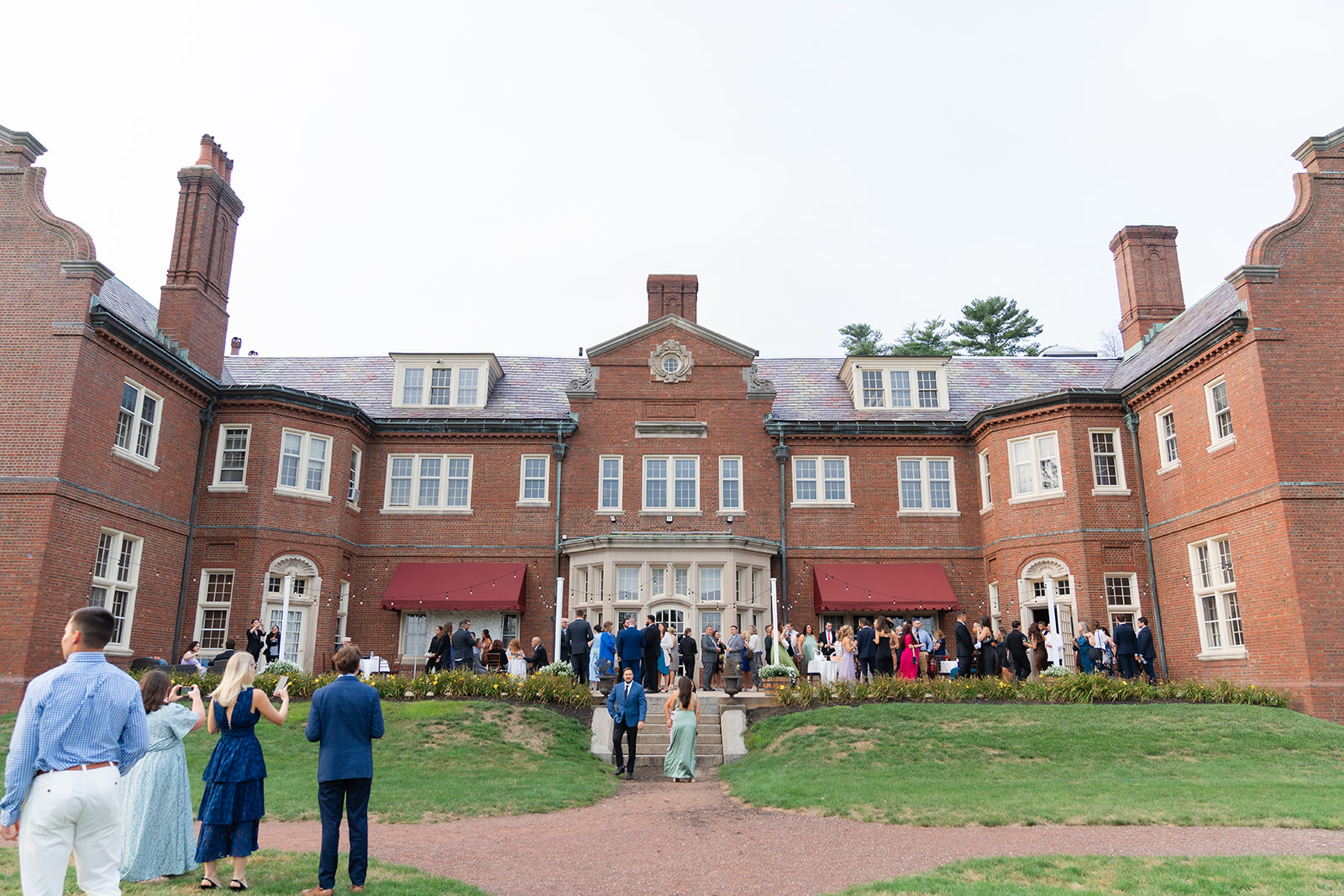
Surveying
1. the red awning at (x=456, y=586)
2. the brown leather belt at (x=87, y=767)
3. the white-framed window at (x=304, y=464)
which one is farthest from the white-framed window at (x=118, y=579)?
the brown leather belt at (x=87, y=767)

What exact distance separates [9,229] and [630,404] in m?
15.9

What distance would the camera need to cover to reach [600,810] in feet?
41.1

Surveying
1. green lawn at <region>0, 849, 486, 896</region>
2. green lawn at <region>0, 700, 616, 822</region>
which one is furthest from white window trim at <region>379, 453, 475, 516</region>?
green lawn at <region>0, 849, 486, 896</region>

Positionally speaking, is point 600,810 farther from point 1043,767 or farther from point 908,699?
point 908,699

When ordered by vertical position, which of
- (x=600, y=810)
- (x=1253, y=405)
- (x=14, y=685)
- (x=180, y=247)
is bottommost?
(x=600, y=810)

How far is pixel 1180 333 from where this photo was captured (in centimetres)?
2570

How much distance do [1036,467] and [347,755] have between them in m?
22.3

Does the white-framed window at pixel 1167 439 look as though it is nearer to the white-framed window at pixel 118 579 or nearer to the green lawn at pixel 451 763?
the green lawn at pixel 451 763

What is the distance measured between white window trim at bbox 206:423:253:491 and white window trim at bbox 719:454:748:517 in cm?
1318

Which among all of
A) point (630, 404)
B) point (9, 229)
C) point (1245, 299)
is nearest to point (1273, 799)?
point (1245, 299)

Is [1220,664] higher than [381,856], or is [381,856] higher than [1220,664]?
[1220,664]

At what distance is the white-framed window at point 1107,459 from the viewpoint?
81.5ft

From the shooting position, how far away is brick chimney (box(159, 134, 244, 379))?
82.9 feet

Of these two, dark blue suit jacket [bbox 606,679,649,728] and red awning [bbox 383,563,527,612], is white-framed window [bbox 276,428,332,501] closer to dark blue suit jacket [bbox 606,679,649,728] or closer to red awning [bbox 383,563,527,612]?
red awning [bbox 383,563,527,612]
